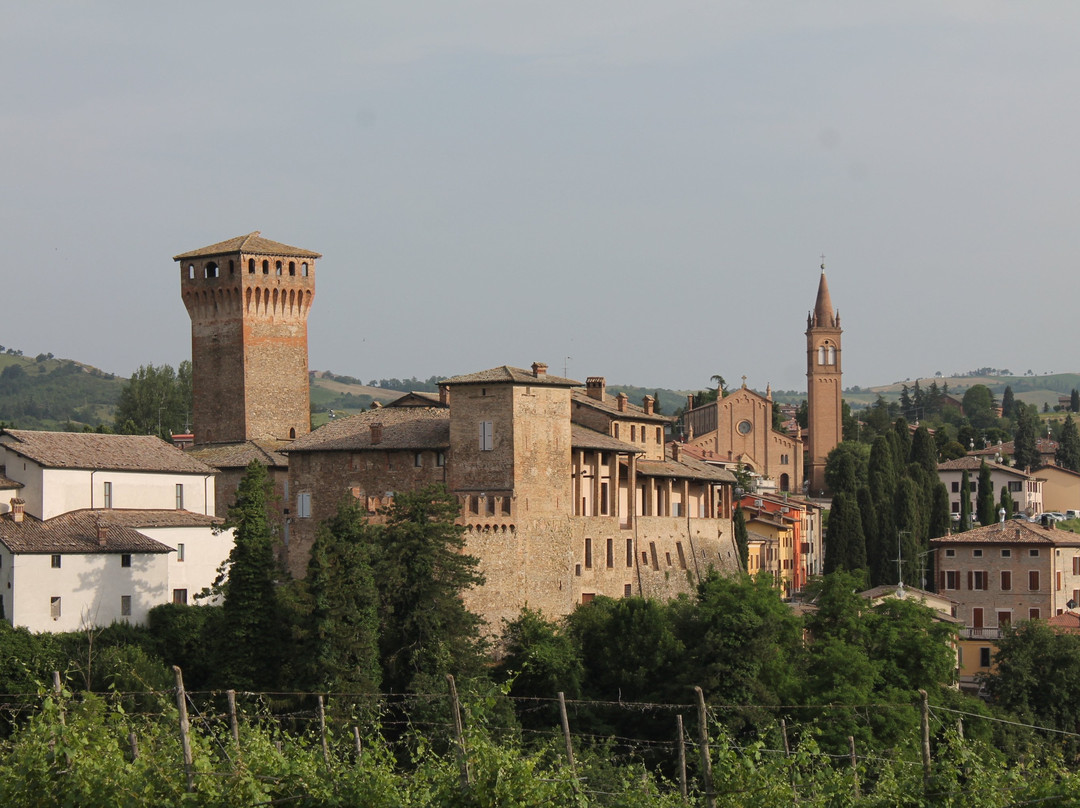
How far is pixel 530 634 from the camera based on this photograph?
51.4 meters

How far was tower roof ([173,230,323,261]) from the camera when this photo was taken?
221 ft

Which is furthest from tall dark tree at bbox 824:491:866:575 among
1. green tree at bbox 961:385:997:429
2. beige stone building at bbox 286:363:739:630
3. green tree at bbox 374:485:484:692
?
green tree at bbox 961:385:997:429

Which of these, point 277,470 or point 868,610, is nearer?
point 868,610

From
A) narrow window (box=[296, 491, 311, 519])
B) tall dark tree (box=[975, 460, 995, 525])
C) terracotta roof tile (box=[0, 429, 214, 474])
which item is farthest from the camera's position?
tall dark tree (box=[975, 460, 995, 525])

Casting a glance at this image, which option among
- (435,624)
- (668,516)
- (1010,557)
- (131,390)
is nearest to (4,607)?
(435,624)

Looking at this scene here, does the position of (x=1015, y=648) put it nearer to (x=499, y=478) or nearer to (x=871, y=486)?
(x=499, y=478)

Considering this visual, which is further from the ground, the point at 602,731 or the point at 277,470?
the point at 277,470

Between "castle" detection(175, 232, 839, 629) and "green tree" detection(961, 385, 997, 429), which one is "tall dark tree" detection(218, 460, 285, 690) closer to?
"castle" detection(175, 232, 839, 629)

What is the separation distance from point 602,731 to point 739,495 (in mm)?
49341

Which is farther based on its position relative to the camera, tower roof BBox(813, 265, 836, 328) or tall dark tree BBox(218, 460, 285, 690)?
tower roof BBox(813, 265, 836, 328)

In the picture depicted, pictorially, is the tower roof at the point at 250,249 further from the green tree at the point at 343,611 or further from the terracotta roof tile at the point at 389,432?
the green tree at the point at 343,611

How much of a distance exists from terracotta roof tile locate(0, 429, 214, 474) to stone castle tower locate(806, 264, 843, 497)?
72.4 metres

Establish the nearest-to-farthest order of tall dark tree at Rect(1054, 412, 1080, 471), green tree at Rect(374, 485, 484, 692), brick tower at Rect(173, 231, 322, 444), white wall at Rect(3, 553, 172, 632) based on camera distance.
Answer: green tree at Rect(374, 485, 484, 692) < white wall at Rect(3, 553, 172, 632) < brick tower at Rect(173, 231, 322, 444) < tall dark tree at Rect(1054, 412, 1080, 471)

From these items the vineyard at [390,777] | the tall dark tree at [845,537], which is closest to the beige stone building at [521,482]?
the tall dark tree at [845,537]
